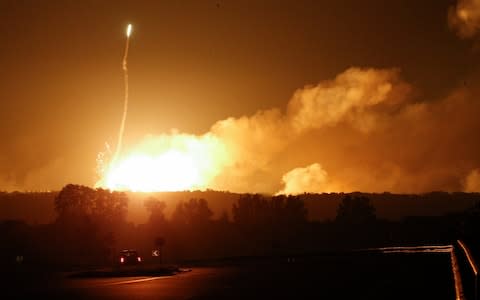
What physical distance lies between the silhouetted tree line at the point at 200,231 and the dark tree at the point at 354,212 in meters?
0.28

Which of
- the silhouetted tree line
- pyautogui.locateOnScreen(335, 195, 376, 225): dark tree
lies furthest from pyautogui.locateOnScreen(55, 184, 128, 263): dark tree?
pyautogui.locateOnScreen(335, 195, 376, 225): dark tree

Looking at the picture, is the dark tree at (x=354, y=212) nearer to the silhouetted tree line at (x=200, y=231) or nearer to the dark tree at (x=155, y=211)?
A: the silhouetted tree line at (x=200, y=231)

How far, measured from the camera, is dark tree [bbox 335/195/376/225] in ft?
624

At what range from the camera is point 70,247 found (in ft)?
367

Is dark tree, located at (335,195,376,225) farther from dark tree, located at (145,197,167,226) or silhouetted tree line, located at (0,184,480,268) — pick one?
dark tree, located at (145,197,167,226)

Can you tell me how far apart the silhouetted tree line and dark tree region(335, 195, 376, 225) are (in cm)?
28

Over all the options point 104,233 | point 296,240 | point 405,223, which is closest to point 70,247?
point 104,233

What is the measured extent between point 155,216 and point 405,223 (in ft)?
263

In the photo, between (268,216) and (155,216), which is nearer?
(155,216)

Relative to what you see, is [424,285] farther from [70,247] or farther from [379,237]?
[379,237]

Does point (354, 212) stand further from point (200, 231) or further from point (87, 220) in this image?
point (87, 220)

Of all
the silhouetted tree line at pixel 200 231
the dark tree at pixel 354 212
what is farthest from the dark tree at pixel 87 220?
the dark tree at pixel 354 212

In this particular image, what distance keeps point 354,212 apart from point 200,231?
44.0m

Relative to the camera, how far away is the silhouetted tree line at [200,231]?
11150cm
